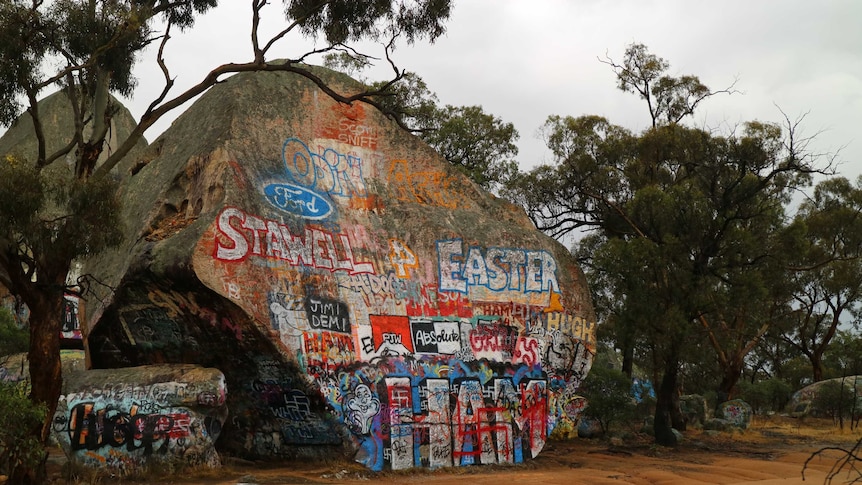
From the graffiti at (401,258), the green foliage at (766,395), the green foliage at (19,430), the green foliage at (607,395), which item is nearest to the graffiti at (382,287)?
the graffiti at (401,258)

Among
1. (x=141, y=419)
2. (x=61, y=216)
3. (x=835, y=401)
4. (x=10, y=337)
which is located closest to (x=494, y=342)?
(x=141, y=419)

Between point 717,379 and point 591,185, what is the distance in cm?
2278

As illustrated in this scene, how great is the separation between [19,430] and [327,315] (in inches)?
219

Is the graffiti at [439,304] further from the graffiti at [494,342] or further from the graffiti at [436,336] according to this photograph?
the graffiti at [494,342]

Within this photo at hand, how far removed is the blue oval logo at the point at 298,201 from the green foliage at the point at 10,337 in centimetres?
1021

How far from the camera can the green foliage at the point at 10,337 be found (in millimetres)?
21922

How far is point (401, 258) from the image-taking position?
17359 mm

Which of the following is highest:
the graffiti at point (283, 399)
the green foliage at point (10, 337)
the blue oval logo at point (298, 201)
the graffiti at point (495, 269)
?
the blue oval logo at point (298, 201)

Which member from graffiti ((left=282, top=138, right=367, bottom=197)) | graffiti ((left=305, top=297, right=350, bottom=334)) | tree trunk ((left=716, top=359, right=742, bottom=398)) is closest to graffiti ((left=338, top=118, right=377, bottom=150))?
graffiti ((left=282, top=138, right=367, bottom=197))

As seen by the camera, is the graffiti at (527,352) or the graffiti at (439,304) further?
the graffiti at (527,352)

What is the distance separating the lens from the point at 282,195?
1603 centimetres

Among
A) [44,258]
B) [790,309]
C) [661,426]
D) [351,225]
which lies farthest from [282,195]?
[790,309]

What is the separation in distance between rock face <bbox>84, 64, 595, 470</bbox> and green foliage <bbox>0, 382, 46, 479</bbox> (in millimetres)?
3227

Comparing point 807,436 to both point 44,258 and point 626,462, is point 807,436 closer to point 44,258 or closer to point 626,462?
point 626,462
